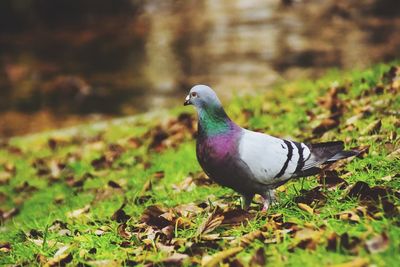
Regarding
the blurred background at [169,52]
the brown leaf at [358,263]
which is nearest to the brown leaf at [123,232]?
the brown leaf at [358,263]

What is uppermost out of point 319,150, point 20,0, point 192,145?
point 20,0

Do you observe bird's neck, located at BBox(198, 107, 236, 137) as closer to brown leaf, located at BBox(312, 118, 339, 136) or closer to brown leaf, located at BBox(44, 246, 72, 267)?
brown leaf, located at BBox(44, 246, 72, 267)

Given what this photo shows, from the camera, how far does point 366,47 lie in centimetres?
923

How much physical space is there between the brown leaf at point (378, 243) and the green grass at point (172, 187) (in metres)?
0.01

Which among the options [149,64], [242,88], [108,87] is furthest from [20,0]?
[242,88]

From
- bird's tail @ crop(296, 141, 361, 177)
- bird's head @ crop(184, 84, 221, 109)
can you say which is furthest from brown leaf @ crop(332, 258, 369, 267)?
bird's head @ crop(184, 84, 221, 109)

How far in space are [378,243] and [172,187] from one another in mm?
2113

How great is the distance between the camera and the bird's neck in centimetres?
290

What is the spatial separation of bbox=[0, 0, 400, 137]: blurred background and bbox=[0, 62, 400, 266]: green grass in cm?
179

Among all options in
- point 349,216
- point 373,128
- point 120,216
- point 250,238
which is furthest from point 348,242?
point 373,128

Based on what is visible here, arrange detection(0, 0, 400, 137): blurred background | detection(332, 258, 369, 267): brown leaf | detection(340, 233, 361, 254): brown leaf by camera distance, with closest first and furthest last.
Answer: detection(332, 258, 369, 267): brown leaf
detection(340, 233, 361, 254): brown leaf
detection(0, 0, 400, 137): blurred background

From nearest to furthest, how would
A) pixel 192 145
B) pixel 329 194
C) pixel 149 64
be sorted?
pixel 329 194, pixel 192 145, pixel 149 64

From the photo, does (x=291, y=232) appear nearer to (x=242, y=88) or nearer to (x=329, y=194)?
(x=329, y=194)

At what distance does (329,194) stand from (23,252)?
1.53 m
